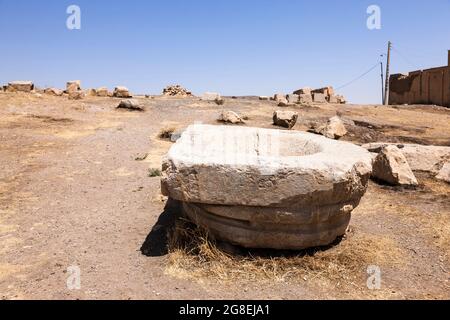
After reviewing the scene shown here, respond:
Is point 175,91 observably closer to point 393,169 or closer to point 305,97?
point 305,97

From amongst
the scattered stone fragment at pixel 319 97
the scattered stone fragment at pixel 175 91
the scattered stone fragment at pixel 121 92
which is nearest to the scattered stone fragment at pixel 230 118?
the scattered stone fragment at pixel 121 92

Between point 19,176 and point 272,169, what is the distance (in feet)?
14.6

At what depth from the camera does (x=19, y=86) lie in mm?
13031

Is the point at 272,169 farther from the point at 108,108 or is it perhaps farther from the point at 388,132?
the point at 108,108

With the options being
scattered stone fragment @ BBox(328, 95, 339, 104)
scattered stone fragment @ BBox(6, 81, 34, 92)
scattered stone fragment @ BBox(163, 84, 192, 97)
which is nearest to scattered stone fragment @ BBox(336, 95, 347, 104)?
scattered stone fragment @ BBox(328, 95, 339, 104)

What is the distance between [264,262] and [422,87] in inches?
763

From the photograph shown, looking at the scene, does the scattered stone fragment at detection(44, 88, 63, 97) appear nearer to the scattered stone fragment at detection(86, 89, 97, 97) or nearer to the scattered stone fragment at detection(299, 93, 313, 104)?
the scattered stone fragment at detection(86, 89, 97, 97)

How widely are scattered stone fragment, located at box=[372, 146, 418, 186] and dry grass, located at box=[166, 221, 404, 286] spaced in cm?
225

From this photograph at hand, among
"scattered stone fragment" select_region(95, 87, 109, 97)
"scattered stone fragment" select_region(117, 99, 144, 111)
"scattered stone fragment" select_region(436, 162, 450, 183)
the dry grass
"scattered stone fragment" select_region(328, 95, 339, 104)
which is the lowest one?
the dry grass

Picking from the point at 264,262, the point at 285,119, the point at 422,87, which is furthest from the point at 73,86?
the point at 422,87

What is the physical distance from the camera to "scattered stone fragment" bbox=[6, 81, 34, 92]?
12.9 meters

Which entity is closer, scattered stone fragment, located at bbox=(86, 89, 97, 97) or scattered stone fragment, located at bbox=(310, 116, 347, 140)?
scattered stone fragment, located at bbox=(310, 116, 347, 140)
